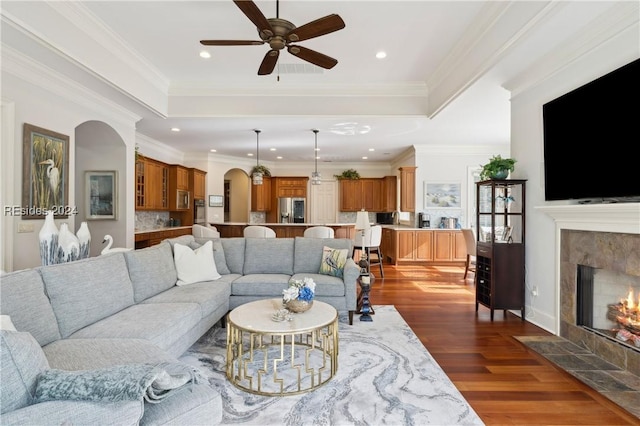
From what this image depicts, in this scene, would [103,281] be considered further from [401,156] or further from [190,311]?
[401,156]

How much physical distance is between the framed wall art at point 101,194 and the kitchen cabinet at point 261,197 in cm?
480

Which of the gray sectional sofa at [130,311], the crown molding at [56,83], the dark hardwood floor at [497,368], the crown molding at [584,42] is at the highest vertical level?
the crown molding at [584,42]

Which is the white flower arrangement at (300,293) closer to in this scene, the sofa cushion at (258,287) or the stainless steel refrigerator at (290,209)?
the sofa cushion at (258,287)

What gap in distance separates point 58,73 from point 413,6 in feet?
12.4

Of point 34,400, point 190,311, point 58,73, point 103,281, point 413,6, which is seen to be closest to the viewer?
point 34,400

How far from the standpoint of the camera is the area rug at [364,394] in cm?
199

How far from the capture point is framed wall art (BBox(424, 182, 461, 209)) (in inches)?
308

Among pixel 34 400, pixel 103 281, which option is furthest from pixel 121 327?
pixel 34 400

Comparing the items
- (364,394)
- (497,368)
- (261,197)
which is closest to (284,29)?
(364,394)

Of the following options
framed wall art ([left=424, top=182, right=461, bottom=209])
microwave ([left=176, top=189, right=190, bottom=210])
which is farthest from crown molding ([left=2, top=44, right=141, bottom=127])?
framed wall art ([left=424, top=182, right=461, bottom=209])

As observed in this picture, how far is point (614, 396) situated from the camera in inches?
87.9

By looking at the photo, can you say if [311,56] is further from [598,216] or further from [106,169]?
[106,169]

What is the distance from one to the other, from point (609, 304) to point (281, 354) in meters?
2.91

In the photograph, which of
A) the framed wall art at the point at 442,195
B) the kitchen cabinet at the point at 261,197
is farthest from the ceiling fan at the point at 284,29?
the kitchen cabinet at the point at 261,197
